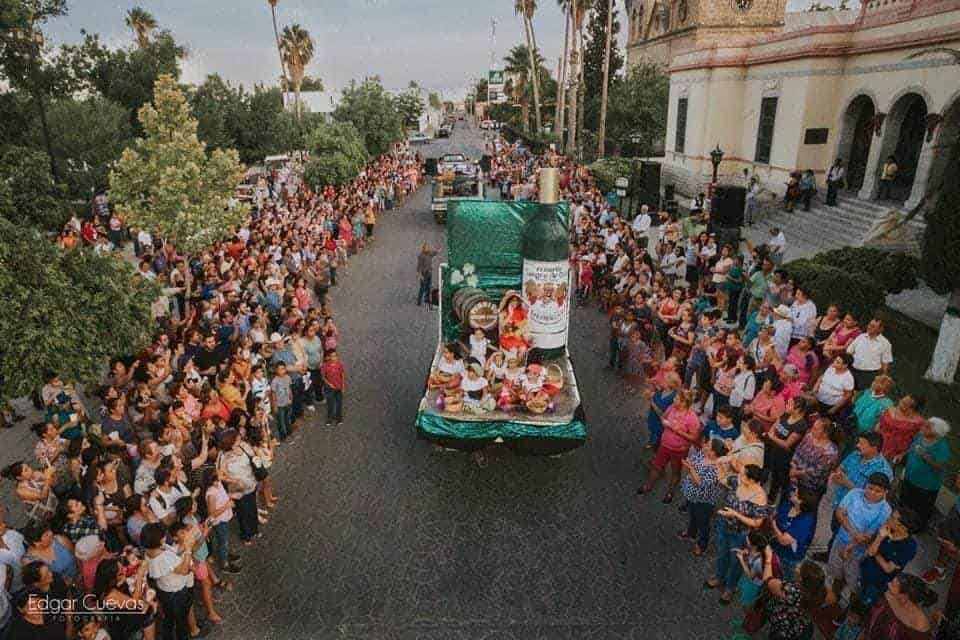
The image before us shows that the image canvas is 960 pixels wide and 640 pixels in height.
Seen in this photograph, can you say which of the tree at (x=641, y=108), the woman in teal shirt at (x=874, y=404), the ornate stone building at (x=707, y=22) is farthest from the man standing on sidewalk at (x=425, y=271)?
the ornate stone building at (x=707, y=22)

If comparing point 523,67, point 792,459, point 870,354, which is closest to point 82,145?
point 792,459

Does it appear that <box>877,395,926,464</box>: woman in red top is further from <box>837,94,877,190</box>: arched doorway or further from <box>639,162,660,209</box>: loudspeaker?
<box>639,162,660,209</box>: loudspeaker

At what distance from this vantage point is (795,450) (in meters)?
7.18

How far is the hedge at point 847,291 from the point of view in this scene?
1110cm

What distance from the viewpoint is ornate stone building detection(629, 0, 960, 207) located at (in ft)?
55.3

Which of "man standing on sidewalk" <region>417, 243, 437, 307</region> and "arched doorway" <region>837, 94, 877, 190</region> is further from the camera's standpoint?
"arched doorway" <region>837, 94, 877, 190</region>

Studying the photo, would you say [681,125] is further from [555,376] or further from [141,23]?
[141,23]

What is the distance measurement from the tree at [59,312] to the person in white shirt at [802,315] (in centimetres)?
1021

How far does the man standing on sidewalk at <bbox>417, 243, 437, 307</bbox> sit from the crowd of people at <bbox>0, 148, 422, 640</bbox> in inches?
152

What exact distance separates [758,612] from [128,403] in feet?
26.9

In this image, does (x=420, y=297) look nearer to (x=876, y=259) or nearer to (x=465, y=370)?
(x=465, y=370)

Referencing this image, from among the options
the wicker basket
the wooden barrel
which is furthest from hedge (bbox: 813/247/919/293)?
the wooden barrel

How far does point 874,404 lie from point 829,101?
1836 cm

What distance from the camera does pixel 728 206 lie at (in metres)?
16.2
